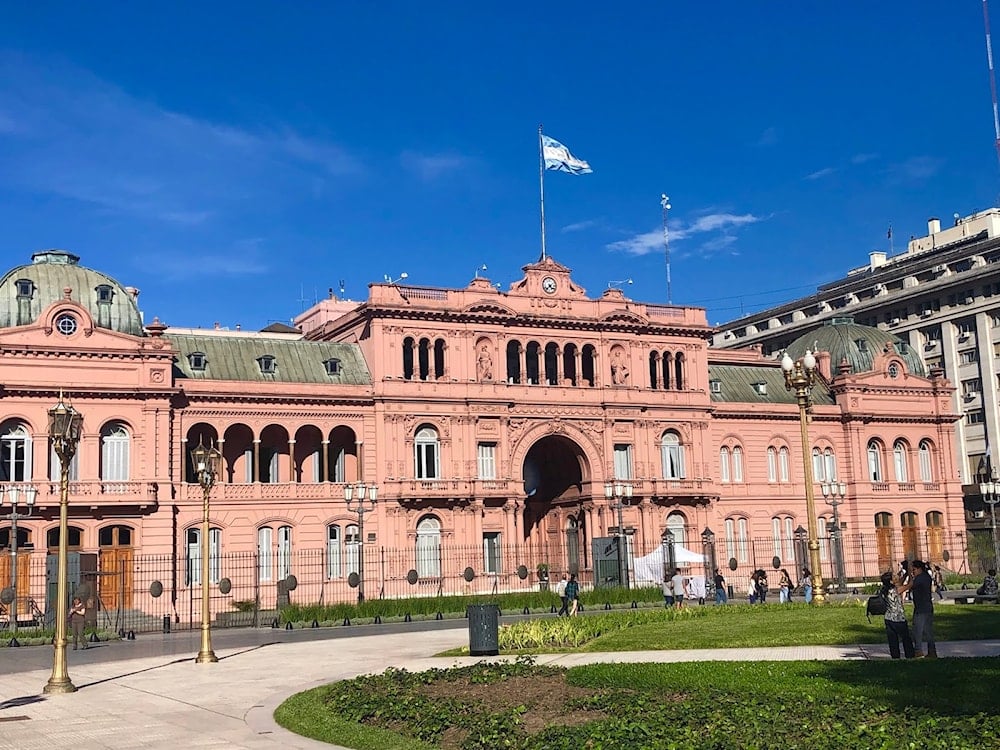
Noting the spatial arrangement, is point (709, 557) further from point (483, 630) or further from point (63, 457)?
point (63, 457)

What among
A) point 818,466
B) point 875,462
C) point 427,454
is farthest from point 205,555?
point 875,462

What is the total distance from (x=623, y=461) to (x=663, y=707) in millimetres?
52490

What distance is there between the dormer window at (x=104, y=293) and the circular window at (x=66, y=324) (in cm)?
228

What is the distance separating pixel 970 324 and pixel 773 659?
87.5m

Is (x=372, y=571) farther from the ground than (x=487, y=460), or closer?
closer

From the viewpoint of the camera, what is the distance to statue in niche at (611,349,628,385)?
2753 inches

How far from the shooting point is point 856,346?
81.6 m

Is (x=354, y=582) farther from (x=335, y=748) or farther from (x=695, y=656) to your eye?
(x=335, y=748)

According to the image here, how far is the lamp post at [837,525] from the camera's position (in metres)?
63.1

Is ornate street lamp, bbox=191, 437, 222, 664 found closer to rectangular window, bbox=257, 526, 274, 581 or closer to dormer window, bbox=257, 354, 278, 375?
rectangular window, bbox=257, 526, 274, 581

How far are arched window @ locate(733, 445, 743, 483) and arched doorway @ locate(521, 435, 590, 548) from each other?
11.6 meters

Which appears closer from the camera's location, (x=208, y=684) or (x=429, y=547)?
(x=208, y=684)

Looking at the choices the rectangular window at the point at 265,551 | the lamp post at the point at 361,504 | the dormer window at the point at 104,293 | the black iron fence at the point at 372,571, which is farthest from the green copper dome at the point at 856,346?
the dormer window at the point at 104,293

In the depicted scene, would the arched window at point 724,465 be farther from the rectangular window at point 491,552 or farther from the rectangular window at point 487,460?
the rectangular window at point 491,552
